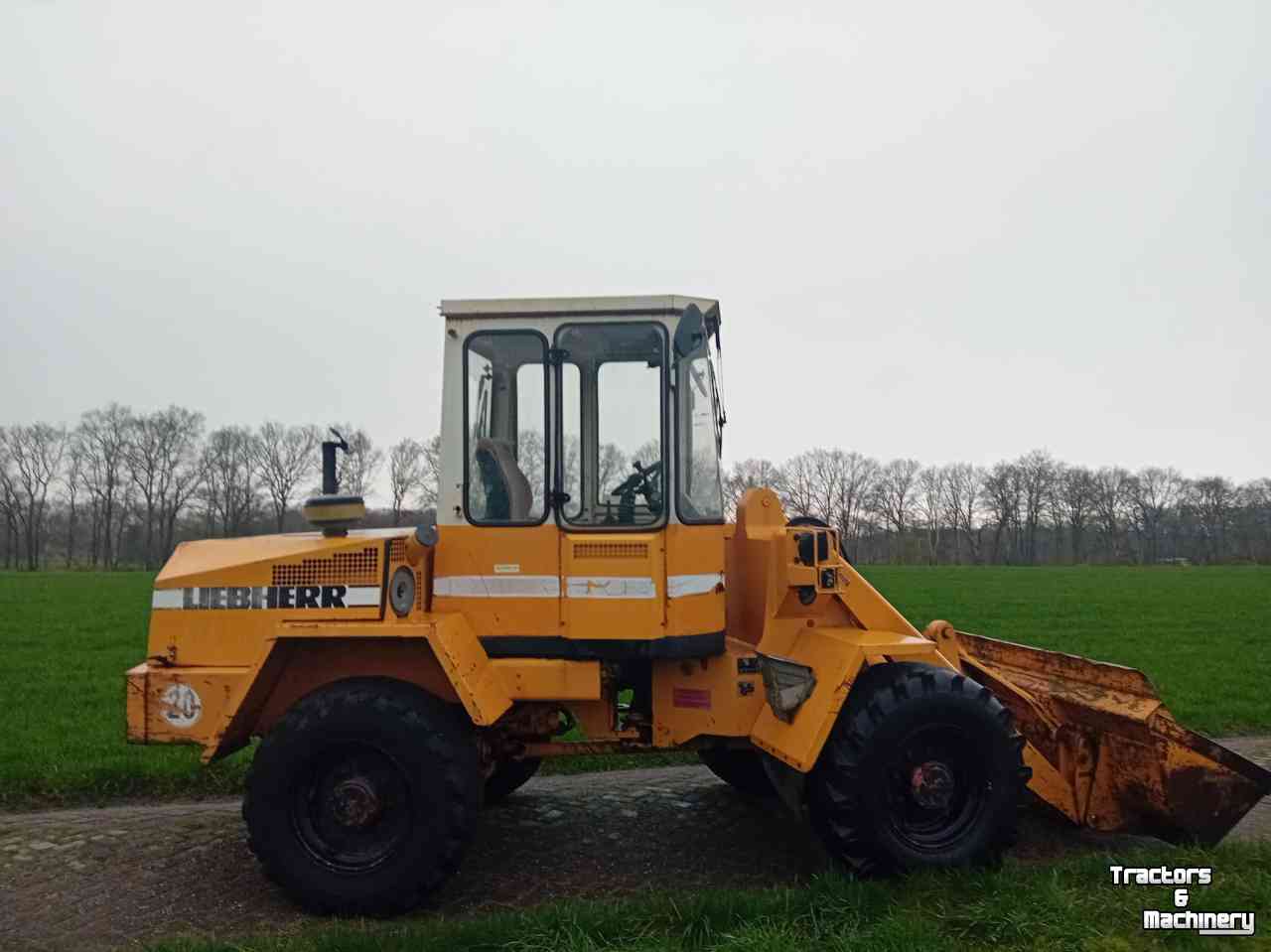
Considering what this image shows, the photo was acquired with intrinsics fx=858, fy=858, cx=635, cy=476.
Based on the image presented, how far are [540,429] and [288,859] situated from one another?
8.58 feet

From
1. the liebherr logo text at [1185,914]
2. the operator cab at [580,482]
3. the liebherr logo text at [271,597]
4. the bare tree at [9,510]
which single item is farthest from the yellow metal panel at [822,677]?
the bare tree at [9,510]

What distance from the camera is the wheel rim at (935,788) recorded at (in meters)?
4.68

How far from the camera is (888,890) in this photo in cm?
438

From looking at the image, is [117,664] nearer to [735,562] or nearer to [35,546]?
[735,562]

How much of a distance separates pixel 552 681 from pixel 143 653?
13.9 metres

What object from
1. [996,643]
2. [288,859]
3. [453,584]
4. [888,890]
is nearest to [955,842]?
[888,890]

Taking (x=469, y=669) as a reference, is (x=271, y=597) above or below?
above

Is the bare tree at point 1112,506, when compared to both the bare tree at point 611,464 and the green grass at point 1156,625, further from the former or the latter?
the bare tree at point 611,464

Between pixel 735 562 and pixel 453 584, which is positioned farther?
pixel 735 562

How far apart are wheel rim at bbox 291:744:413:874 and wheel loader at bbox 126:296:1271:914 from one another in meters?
0.01

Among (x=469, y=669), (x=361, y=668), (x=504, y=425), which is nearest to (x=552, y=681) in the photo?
(x=469, y=669)

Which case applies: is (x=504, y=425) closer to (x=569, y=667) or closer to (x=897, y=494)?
(x=569, y=667)

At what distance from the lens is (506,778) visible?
6.21 m

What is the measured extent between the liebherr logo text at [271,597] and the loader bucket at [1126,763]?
3.78 m
